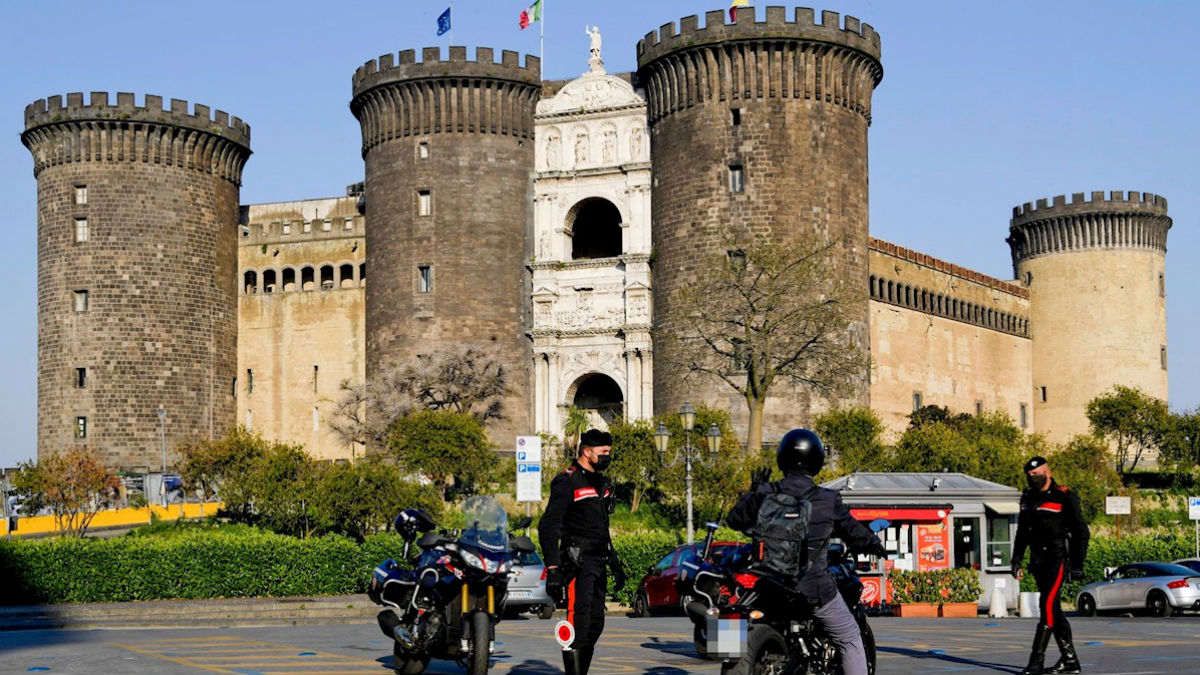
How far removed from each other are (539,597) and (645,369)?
34497 millimetres

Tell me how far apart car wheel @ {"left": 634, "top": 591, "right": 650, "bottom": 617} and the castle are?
29001mm

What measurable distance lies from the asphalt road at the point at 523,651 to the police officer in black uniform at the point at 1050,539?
26.3 inches

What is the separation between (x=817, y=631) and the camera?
10.5m

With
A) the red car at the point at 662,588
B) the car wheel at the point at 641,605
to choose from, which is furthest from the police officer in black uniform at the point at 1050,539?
the car wheel at the point at 641,605

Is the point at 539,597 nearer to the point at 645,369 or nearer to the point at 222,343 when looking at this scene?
the point at 645,369

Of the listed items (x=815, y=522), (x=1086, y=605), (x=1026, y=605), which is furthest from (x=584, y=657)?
(x=1086, y=605)

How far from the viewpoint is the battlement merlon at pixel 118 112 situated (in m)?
63.9

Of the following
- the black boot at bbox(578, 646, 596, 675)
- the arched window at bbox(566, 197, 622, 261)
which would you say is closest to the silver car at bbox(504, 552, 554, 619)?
the black boot at bbox(578, 646, 596, 675)

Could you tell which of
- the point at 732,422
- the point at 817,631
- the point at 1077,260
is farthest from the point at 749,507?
the point at 1077,260

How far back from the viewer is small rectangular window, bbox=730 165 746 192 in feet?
185

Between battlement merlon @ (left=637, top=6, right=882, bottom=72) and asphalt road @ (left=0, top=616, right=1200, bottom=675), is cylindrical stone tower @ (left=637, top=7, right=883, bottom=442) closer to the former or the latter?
battlement merlon @ (left=637, top=6, right=882, bottom=72)

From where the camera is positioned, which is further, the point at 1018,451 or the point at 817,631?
the point at 1018,451

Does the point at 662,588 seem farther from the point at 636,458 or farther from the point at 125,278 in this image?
the point at 125,278

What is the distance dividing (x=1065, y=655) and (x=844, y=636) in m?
3.99
